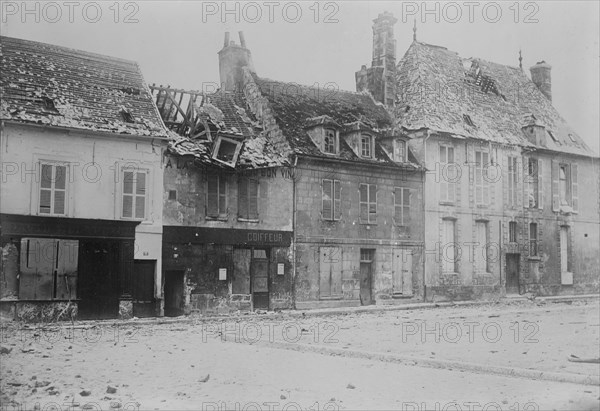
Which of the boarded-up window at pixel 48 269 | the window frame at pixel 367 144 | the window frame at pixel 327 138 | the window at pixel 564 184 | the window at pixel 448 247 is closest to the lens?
the boarded-up window at pixel 48 269

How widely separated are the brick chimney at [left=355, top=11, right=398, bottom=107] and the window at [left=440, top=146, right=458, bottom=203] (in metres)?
3.35

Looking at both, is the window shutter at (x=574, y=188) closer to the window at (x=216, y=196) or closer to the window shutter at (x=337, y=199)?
the window shutter at (x=337, y=199)

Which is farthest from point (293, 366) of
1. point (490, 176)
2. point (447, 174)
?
point (490, 176)

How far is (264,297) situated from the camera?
79.5 feet

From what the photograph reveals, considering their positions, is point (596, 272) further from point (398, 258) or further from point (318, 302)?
point (318, 302)

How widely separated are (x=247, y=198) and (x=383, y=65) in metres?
10.7

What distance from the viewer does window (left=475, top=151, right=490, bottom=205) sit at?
30453 millimetres

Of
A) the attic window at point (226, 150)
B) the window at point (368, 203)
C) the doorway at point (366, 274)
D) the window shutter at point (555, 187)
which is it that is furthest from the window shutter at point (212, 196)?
the window shutter at point (555, 187)

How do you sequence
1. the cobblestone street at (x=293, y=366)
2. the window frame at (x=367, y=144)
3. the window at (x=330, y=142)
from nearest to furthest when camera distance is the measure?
the cobblestone street at (x=293, y=366) → the window at (x=330, y=142) → the window frame at (x=367, y=144)

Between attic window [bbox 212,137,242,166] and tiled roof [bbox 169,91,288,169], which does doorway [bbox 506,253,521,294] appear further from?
attic window [bbox 212,137,242,166]

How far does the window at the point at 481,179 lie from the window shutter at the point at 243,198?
11363 millimetres

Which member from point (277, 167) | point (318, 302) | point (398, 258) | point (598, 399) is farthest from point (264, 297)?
point (598, 399)

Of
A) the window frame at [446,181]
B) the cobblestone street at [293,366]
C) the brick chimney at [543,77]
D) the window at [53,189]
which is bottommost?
the cobblestone street at [293,366]

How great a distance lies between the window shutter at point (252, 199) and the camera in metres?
24.1
